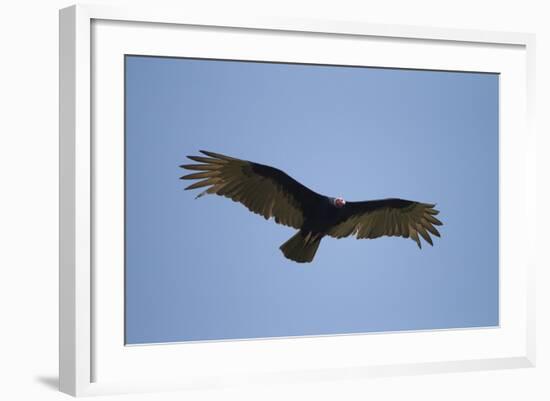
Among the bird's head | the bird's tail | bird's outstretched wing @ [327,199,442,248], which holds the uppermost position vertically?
the bird's head

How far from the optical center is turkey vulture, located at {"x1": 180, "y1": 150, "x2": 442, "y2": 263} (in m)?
3.38

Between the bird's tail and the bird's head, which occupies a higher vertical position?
the bird's head

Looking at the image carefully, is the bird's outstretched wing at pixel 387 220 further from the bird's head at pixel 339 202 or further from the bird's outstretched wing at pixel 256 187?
the bird's outstretched wing at pixel 256 187

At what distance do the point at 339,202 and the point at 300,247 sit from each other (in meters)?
0.22

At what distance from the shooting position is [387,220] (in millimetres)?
3586

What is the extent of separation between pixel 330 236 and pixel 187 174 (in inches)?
22.9

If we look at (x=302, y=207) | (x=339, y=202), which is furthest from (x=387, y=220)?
(x=302, y=207)

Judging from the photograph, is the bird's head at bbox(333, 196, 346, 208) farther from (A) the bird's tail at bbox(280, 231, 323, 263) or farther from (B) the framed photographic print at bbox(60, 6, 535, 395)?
(A) the bird's tail at bbox(280, 231, 323, 263)

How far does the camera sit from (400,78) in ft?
11.8

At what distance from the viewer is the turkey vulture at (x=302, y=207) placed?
3383mm

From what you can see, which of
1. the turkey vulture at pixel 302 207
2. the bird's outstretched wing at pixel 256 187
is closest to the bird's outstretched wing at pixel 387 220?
the turkey vulture at pixel 302 207

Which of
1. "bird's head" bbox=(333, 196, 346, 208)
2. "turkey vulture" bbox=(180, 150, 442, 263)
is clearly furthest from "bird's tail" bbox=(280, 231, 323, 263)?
"bird's head" bbox=(333, 196, 346, 208)

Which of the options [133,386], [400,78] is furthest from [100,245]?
[400,78]

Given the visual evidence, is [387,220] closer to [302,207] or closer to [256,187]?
[302,207]
